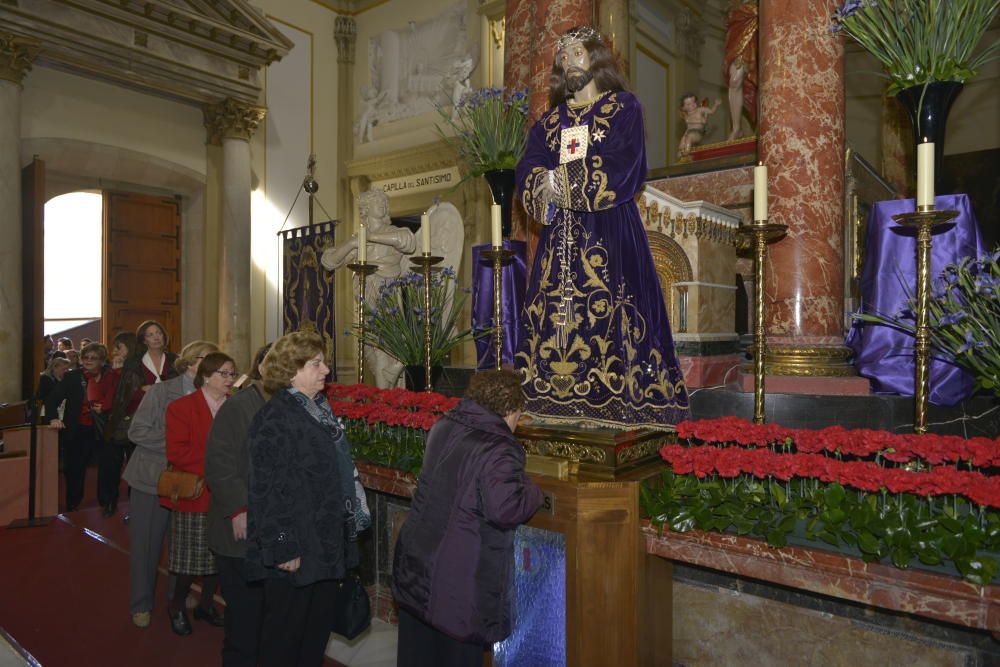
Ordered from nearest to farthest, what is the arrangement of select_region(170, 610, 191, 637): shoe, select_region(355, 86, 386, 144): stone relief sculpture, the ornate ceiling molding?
1. select_region(170, 610, 191, 637): shoe
2. the ornate ceiling molding
3. select_region(355, 86, 386, 144): stone relief sculpture

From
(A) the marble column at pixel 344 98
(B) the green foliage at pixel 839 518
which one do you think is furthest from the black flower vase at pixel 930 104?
(A) the marble column at pixel 344 98

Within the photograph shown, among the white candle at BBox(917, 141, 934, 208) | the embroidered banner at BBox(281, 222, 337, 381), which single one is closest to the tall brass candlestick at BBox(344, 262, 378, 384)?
the white candle at BBox(917, 141, 934, 208)

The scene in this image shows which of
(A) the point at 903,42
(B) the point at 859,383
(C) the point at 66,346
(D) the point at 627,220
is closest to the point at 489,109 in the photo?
(D) the point at 627,220

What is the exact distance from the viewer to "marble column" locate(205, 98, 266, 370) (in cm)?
1020

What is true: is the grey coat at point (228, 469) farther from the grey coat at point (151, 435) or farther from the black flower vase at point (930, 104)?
the black flower vase at point (930, 104)

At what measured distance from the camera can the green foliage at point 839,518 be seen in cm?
213

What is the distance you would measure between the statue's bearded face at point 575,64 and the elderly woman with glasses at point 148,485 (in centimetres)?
243

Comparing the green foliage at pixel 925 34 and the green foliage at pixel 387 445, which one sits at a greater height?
the green foliage at pixel 925 34

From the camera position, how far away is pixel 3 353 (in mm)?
7789

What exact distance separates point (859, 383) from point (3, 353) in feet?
28.1

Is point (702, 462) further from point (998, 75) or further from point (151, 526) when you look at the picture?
point (998, 75)

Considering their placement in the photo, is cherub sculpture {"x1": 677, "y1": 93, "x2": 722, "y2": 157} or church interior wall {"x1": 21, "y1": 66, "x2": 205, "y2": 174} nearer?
cherub sculpture {"x1": 677, "y1": 93, "x2": 722, "y2": 157}

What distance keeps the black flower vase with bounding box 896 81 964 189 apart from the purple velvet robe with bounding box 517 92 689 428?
1.44 m

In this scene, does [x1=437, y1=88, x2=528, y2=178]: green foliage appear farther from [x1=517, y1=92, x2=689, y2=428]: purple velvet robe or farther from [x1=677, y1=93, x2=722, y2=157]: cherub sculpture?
[x1=677, y1=93, x2=722, y2=157]: cherub sculpture
